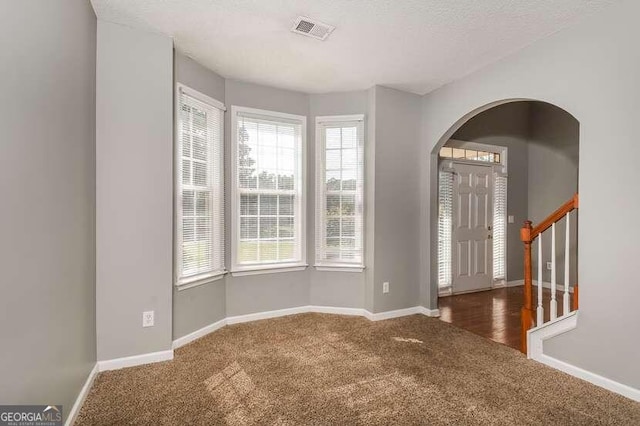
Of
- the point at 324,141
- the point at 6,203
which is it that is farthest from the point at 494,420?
the point at 324,141

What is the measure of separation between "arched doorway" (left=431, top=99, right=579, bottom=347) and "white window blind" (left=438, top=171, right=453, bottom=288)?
15mm

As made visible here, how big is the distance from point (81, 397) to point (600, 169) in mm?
3773

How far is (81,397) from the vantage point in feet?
6.58

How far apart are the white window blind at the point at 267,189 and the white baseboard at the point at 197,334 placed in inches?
23.7

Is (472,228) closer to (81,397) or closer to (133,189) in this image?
(133,189)

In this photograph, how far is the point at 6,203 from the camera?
48.0 inches

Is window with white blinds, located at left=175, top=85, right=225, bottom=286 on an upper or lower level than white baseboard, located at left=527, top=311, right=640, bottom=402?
upper

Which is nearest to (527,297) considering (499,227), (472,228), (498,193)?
(472,228)

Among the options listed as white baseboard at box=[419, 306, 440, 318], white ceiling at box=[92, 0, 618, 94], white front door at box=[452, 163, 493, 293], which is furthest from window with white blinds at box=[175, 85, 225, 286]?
white front door at box=[452, 163, 493, 293]

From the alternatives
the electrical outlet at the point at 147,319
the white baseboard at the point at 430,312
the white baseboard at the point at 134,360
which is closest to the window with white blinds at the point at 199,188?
the electrical outlet at the point at 147,319

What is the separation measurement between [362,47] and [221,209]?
2075 millimetres

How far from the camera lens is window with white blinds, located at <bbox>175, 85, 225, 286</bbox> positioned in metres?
2.90

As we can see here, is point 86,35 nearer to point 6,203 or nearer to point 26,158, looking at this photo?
point 26,158

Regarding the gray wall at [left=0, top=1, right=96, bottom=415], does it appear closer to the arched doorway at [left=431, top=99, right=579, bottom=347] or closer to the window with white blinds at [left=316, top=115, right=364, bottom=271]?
the window with white blinds at [left=316, top=115, right=364, bottom=271]
